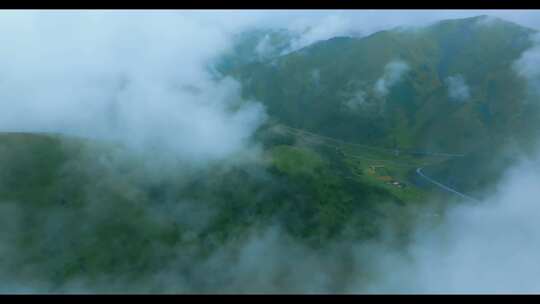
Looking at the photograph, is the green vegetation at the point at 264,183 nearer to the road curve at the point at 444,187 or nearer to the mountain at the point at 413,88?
the mountain at the point at 413,88

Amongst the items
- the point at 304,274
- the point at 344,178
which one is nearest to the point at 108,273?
the point at 304,274

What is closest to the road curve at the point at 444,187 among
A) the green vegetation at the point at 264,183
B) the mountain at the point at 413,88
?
the green vegetation at the point at 264,183

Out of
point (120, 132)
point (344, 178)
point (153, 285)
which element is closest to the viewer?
point (153, 285)

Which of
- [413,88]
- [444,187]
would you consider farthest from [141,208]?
[413,88]

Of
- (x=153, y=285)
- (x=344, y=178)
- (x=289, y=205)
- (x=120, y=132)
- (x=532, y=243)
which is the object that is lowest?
(x=153, y=285)

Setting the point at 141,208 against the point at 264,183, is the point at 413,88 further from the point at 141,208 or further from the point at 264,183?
the point at 141,208

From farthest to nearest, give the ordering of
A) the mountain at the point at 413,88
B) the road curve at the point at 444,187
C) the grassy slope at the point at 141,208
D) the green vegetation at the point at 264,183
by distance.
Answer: the mountain at the point at 413,88 < the road curve at the point at 444,187 < the green vegetation at the point at 264,183 < the grassy slope at the point at 141,208

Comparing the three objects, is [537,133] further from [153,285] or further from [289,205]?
[153,285]

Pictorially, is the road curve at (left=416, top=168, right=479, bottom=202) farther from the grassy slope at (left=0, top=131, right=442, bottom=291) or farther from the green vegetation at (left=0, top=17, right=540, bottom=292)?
the grassy slope at (left=0, top=131, right=442, bottom=291)

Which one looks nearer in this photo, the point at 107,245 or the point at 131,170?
the point at 107,245
